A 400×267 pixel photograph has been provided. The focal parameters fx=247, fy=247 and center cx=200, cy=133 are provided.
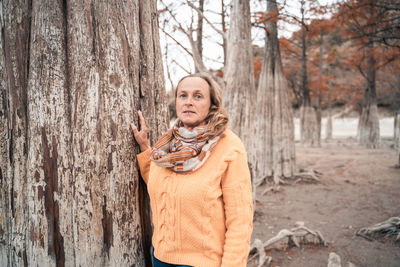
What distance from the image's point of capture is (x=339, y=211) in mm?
5184

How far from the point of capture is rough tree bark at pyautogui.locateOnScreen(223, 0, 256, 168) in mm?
4953

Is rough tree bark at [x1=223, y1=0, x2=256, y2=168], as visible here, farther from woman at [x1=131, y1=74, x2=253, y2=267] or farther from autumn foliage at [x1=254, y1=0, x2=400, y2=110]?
woman at [x1=131, y1=74, x2=253, y2=267]

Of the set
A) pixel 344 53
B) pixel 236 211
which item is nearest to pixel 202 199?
pixel 236 211

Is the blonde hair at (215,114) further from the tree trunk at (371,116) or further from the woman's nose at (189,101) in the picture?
the tree trunk at (371,116)

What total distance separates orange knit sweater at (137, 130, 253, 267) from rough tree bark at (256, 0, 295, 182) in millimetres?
6809

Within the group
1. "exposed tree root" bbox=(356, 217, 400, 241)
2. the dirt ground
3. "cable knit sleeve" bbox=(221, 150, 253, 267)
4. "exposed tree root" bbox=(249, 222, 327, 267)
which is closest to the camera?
"cable knit sleeve" bbox=(221, 150, 253, 267)

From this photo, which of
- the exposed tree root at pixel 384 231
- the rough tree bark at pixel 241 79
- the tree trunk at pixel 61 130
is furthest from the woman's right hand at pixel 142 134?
the exposed tree root at pixel 384 231

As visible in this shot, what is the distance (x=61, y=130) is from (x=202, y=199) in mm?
928

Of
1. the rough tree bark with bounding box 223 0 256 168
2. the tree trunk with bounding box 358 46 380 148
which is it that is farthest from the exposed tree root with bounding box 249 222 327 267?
the tree trunk with bounding box 358 46 380 148

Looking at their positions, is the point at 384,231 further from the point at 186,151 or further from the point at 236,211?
the point at 186,151

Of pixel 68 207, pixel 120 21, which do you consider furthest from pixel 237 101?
pixel 68 207

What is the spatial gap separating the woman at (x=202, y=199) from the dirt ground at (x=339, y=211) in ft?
6.92

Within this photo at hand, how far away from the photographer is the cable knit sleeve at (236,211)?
1377 millimetres

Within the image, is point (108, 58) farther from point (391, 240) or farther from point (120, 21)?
point (391, 240)
